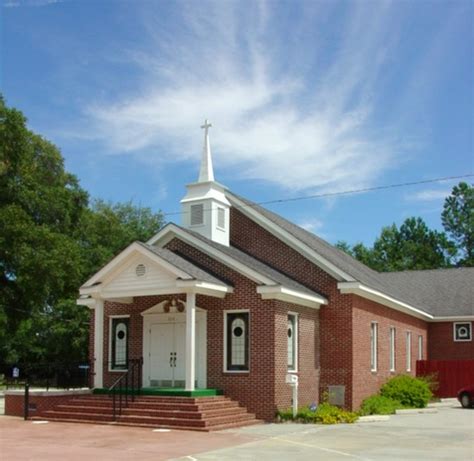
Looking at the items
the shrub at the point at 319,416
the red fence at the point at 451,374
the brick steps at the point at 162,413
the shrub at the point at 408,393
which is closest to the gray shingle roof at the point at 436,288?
the red fence at the point at 451,374

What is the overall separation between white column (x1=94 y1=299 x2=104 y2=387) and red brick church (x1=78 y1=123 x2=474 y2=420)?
0.03m

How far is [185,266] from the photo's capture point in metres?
22.2

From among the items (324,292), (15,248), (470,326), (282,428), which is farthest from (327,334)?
(15,248)

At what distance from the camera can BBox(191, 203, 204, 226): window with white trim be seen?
25922 millimetres

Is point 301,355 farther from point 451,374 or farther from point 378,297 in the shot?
point 451,374

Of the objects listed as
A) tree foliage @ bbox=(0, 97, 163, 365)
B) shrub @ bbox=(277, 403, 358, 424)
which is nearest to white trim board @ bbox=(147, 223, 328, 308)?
shrub @ bbox=(277, 403, 358, 424)

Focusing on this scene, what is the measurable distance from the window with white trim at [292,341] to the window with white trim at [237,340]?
147cm

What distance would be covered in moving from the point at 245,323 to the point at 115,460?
31.3 feet

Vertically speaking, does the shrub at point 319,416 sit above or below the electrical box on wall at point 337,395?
below

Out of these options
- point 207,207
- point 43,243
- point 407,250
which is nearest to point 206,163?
point 207,207

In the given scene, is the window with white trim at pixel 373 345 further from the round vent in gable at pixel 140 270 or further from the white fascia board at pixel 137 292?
the round vent in gable at pixel 140 270

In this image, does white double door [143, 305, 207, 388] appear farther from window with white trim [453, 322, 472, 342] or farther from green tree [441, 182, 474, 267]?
green tree [441, 182, 474, 267]

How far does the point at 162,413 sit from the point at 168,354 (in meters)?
4.08

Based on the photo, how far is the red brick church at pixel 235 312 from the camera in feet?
72.8
